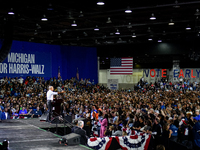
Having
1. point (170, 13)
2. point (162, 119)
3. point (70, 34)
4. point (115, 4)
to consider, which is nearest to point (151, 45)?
point (70, 34)

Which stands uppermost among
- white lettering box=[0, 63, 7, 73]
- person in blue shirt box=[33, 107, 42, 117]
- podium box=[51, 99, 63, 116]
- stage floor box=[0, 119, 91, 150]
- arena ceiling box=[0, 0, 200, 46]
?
arena ceiling box=[0, 0, 200, 46]

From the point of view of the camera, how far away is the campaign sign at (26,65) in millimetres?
27562

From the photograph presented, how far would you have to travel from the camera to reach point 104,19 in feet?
66.0

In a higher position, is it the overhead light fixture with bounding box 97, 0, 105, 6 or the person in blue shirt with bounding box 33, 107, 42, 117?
the overhead light fixture with bounding box 97, 0, 105, 6

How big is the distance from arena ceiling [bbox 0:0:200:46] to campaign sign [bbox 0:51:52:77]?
1774mm

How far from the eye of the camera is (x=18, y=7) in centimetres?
1645

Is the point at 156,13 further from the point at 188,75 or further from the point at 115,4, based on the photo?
the point at 188,75

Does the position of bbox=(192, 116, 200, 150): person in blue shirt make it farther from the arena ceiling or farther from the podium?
the arena ceiling

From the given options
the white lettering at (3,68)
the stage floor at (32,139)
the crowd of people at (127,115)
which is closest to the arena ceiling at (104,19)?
the white lettering at (3,68)

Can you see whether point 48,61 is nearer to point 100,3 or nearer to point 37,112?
point 37,112

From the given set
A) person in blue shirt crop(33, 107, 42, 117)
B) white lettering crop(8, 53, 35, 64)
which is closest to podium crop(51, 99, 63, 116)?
person in blue shirt crop(33, 107, 42, 117)

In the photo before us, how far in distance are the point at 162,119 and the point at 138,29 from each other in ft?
43.6

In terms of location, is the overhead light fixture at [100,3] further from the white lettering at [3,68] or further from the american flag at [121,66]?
the american flag at [121,66]

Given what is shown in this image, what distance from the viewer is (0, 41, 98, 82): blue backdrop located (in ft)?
92.0
